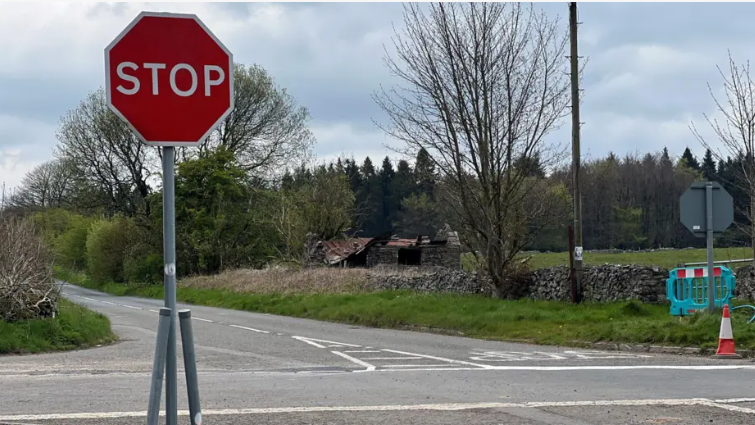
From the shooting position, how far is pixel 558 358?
14453mm

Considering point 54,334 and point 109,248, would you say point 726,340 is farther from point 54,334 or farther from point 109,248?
point 109,248

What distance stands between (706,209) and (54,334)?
13.8 m

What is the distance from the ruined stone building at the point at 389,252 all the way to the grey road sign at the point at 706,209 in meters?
28.3

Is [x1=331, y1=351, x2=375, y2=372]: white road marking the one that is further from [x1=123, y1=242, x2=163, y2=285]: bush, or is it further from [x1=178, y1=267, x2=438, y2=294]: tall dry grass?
[x1=123, y1=242, x2=163, y2=285]: bush

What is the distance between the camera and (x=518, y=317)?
21641mm

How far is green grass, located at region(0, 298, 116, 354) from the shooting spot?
670 inches

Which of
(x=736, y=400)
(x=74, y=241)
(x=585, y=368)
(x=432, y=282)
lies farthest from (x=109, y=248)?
(x=736, y=400)

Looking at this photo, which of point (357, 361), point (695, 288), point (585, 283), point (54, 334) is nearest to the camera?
point (357, 361)

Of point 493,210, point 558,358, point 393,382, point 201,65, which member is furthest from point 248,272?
point 201,65

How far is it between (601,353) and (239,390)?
8106mm

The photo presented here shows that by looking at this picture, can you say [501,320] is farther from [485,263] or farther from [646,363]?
[646,363]

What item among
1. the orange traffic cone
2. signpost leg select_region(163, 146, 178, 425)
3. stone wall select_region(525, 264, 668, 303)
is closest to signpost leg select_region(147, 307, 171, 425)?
signpost leg select_region(163, 146, 178, 425)

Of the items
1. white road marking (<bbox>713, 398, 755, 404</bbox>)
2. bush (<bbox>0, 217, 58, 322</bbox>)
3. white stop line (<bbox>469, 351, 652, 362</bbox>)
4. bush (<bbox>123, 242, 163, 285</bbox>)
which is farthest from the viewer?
bush (<bbox>123, 242, 163, 285</bbox>)

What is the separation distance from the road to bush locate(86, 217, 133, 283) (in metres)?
43.2
